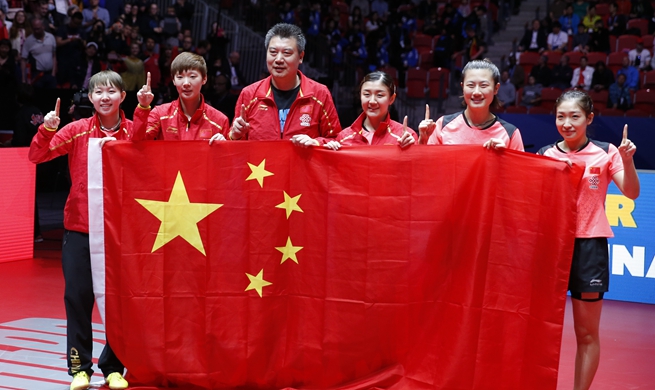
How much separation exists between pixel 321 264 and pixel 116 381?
4.19 ft

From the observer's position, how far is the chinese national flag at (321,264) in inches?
149

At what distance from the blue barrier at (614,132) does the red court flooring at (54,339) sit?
5.13 m

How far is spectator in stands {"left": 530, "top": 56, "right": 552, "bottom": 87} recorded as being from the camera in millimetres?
14227

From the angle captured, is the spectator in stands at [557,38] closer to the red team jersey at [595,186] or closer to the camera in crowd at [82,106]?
the camera in crowd at [82,106]

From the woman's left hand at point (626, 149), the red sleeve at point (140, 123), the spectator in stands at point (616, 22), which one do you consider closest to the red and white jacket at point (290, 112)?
the red sleeve at point (140, 123)

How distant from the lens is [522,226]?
3748 mm

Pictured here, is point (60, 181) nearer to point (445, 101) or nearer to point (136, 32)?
point (136, 32)

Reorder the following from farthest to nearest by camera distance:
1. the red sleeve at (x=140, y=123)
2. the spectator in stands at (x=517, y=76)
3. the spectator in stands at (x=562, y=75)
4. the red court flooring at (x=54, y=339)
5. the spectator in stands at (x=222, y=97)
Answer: the spectator in stands at (x=517, y=76) → the spectator in stands at (x=562, y=75) → the spectator in stands at (x=222, y=97) → the red court flooring at (x=54, y=339) → the red sleeve at (x=140, y=123)

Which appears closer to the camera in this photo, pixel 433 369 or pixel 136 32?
pixel 433 369

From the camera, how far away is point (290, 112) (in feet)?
13.9

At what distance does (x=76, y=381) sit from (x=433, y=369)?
1.90 meters

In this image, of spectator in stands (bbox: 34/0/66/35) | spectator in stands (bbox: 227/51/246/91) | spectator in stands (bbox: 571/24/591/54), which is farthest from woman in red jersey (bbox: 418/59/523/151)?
spectator in stands (bbox: 571/24/591/54)

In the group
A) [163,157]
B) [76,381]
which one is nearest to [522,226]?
[163,157]

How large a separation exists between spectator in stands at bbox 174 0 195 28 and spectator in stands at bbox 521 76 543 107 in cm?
653
